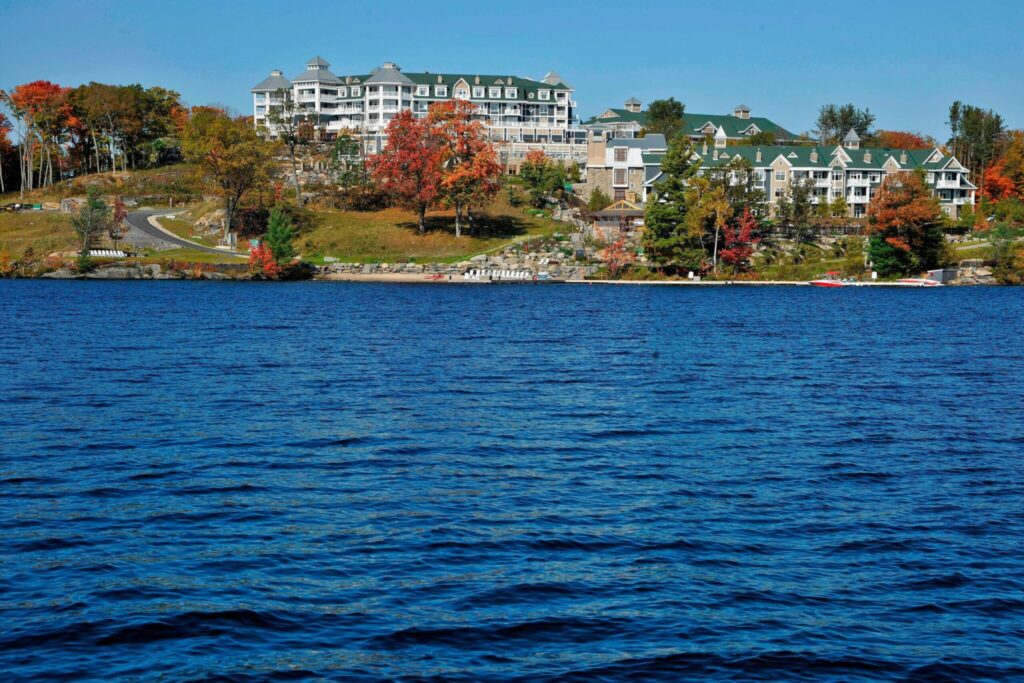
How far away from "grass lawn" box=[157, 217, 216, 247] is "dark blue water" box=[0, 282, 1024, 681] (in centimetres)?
8658

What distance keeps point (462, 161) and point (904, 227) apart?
53.4 meters

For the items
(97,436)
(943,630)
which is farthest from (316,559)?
(97,436)

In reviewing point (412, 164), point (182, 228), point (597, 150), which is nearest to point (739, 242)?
point (412, 164)

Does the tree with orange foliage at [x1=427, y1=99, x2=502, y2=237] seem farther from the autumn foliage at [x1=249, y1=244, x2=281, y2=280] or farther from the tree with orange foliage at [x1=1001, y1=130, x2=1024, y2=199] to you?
the tree with orange foliage at [x1=1001, y1=130, x2=1024, y2=199]

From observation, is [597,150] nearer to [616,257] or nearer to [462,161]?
[462,161]

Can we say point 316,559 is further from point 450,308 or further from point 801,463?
point 450,308

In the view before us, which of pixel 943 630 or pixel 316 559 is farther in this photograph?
pixel 316 559

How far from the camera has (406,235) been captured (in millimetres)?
137375

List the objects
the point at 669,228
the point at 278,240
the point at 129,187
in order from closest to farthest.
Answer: the point at 278,240 < the point at 669,228 < the point at 129,187

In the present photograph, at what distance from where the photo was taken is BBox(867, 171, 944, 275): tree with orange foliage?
120 m

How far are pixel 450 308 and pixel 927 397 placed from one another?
49.8 meters

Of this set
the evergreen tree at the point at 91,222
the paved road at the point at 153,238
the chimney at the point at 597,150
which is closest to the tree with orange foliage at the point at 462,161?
the paved road at the point at 153,238

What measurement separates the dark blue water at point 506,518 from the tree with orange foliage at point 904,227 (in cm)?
6878

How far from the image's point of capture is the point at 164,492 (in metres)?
27.1
